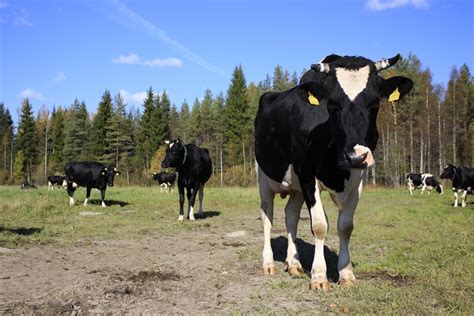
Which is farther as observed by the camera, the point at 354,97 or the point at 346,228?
the point at 346,228

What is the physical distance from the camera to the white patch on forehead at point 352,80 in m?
4.98

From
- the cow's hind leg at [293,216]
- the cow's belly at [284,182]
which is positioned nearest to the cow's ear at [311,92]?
the cow's belly at [284,182]

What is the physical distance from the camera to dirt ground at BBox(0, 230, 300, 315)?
16.3 ft

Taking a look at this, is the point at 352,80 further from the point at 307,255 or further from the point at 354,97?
the point at 307,255

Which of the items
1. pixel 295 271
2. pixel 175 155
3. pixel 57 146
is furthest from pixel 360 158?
pixel 57 146

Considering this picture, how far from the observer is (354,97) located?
494cm

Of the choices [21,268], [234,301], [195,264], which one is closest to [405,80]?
[234,301]

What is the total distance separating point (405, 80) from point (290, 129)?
5.54 feet

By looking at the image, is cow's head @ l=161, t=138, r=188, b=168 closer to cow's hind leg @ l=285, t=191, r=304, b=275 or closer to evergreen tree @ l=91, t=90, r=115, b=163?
cow's hind leg @ l=285, t=191, r=304, b=275

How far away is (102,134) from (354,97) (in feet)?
218

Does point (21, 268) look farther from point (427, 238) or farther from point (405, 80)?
point (427, 238)

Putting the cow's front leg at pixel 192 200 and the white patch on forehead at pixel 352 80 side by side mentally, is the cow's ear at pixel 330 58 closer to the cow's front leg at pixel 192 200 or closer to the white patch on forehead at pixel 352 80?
the white patch on forehead at pixel 352 80

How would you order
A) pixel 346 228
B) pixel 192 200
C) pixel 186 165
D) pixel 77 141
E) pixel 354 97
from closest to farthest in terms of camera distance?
pixel 354 97
pixel 346 228
pixel 192 200
pixel 186 165
pixel 77 141

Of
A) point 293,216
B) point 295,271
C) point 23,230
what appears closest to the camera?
point 295,271
